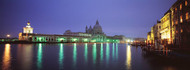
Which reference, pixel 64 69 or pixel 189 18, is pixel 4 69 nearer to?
pixel 64 69

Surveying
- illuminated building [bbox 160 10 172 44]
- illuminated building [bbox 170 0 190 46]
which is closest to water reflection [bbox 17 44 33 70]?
illuminated building [bbox 170 0 190 46]

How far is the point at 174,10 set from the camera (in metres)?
38.0

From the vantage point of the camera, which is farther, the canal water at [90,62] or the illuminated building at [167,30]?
the illuminated building at [167,30]

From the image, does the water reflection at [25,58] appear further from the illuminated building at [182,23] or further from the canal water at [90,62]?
the illuminated building at [182,23]

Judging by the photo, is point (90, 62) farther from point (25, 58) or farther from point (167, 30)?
point (167, 30)

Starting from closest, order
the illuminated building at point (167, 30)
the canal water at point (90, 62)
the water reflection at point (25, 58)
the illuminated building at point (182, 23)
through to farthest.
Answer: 1. the canal water at point (90, 62)
2. the water reflection at point (25, 58)
3. the illuminated building at point (182, 23)
4. the illuminated building at point (167, 30)

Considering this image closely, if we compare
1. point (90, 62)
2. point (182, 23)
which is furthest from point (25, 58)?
point (182, 23)

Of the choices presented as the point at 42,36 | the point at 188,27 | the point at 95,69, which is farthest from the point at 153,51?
the point at 42,36

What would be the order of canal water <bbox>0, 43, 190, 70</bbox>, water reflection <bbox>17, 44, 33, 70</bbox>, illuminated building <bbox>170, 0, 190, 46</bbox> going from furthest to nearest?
1. illuminated building <bbox>170, 0, 190, 46</bbox>
2. water reflection <bbox>17, 44, 33, 70</bbox>
3. canal water <bbox>0, 43, 190, 70</bbox>

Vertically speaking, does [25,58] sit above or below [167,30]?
below

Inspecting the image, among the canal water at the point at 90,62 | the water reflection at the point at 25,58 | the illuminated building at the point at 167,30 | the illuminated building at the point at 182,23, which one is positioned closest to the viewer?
the canal water at the point at 90,62

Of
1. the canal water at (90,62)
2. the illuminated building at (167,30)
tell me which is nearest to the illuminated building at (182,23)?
the illuminated building at (167,30)

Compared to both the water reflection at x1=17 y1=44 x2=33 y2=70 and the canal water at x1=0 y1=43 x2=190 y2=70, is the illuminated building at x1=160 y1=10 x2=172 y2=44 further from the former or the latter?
the water reflection at x1=17 y1=44 x2=33 y2=70

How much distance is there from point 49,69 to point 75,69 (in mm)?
2344
